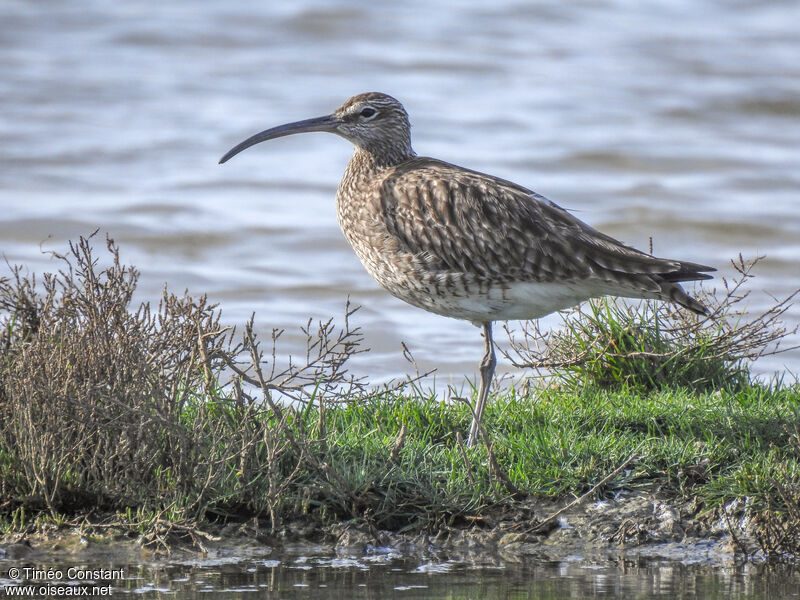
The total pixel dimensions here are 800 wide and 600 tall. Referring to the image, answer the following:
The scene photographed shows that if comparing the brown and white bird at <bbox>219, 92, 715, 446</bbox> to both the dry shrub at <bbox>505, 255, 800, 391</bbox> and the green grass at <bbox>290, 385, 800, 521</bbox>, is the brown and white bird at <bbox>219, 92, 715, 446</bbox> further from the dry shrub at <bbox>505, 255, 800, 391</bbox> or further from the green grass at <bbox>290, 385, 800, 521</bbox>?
the dry shrub at <bbox>505, 255, 800, 391</bbox>

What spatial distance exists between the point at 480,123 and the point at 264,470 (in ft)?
42.4

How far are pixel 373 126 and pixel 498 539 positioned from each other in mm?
3466

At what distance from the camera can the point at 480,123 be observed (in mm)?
18625

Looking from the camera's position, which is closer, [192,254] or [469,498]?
[469,498]

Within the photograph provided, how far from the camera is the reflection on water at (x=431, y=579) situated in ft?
17.9

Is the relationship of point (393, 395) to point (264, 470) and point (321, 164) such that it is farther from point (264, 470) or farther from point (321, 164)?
point (321, 164)

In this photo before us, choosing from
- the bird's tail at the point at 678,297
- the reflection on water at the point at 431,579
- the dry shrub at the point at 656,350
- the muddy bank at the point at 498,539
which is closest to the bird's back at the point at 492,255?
the bird's tail at the point at 678,297

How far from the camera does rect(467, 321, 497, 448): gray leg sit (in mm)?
7125

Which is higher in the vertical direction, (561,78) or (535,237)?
(561,78)

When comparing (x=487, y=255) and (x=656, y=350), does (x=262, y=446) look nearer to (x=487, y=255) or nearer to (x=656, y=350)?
(x=487, y=255)

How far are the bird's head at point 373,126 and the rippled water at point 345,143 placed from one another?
7.28 feet

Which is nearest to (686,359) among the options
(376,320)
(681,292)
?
(681,292)

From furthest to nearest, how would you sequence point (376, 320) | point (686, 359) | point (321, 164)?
point (321, 164) < point (376, 320) < point (686, 359)

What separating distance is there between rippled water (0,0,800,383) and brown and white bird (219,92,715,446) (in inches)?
101
